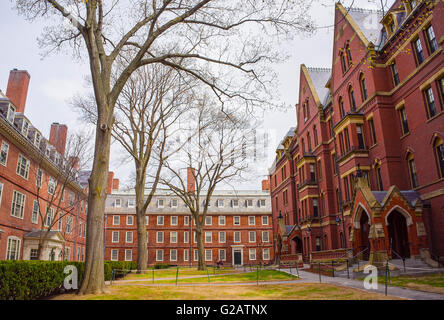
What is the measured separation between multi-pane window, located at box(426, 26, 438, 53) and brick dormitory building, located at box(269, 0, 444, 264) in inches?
3.0

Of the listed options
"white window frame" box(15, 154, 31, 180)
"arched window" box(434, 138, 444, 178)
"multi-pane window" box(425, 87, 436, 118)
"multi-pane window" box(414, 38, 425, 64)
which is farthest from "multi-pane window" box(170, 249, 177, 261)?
"multi-pane window" box(414, 38, 425, 64)

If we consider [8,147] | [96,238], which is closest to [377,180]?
[96,238]

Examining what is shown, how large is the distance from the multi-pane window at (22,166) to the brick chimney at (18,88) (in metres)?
4.76

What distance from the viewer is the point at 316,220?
32500 millimetres

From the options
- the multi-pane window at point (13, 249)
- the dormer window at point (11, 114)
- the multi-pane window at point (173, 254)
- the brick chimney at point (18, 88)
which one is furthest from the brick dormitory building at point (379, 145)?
the brick chimney at point (18, 88)

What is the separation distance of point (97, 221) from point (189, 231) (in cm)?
4737

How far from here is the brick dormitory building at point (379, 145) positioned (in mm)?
18703

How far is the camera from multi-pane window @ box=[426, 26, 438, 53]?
749 inches

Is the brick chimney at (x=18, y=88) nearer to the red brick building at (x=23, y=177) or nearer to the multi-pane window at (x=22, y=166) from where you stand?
the red brick building at (x=23, y=177)

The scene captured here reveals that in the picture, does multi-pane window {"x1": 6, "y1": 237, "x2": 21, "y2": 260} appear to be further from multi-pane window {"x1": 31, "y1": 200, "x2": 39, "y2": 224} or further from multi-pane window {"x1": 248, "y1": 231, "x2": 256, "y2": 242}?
multi-pane window {"x1": 248, "y1": 231, "x2": 256, "y2": 242}

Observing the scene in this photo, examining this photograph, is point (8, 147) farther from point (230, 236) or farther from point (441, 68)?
point (230, 236)

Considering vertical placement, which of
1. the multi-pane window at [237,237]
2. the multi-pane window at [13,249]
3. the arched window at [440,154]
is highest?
the arched window at [440,154]
